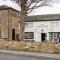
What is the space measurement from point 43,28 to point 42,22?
6.17ft

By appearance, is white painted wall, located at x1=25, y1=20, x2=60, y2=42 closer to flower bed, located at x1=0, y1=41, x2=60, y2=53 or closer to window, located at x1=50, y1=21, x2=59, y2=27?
window, located at x1=50, y1=21, x2=59, y2=27

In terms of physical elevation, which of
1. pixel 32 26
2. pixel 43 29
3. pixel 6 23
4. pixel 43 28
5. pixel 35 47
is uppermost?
pixel 6 23

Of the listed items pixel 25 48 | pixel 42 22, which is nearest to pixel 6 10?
pixel 42 22

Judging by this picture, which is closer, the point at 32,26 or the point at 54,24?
the point at 54,24

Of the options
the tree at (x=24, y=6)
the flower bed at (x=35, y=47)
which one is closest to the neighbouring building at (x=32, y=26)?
the tree at (x=24, y=6)

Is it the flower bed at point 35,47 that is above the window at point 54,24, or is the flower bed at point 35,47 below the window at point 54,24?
below

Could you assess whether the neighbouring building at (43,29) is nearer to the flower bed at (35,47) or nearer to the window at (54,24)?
the window at (54,24)

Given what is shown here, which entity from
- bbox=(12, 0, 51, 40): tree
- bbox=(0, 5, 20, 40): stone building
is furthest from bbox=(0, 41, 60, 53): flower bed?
bbox=(0, 5, 20, 40): stone building

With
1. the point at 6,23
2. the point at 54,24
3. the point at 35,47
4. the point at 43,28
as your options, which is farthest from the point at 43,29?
the point at 35,47

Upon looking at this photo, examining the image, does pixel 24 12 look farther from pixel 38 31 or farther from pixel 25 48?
pixel 38 31

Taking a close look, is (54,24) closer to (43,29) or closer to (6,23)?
(43,29)

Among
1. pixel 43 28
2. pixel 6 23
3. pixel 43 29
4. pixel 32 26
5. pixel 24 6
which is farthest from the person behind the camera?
pixel 32 26

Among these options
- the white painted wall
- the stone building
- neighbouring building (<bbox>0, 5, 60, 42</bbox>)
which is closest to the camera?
the stone building

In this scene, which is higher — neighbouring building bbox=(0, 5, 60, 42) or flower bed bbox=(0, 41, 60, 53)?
neighbouring building bbox=(0, 5, 60, 42)
